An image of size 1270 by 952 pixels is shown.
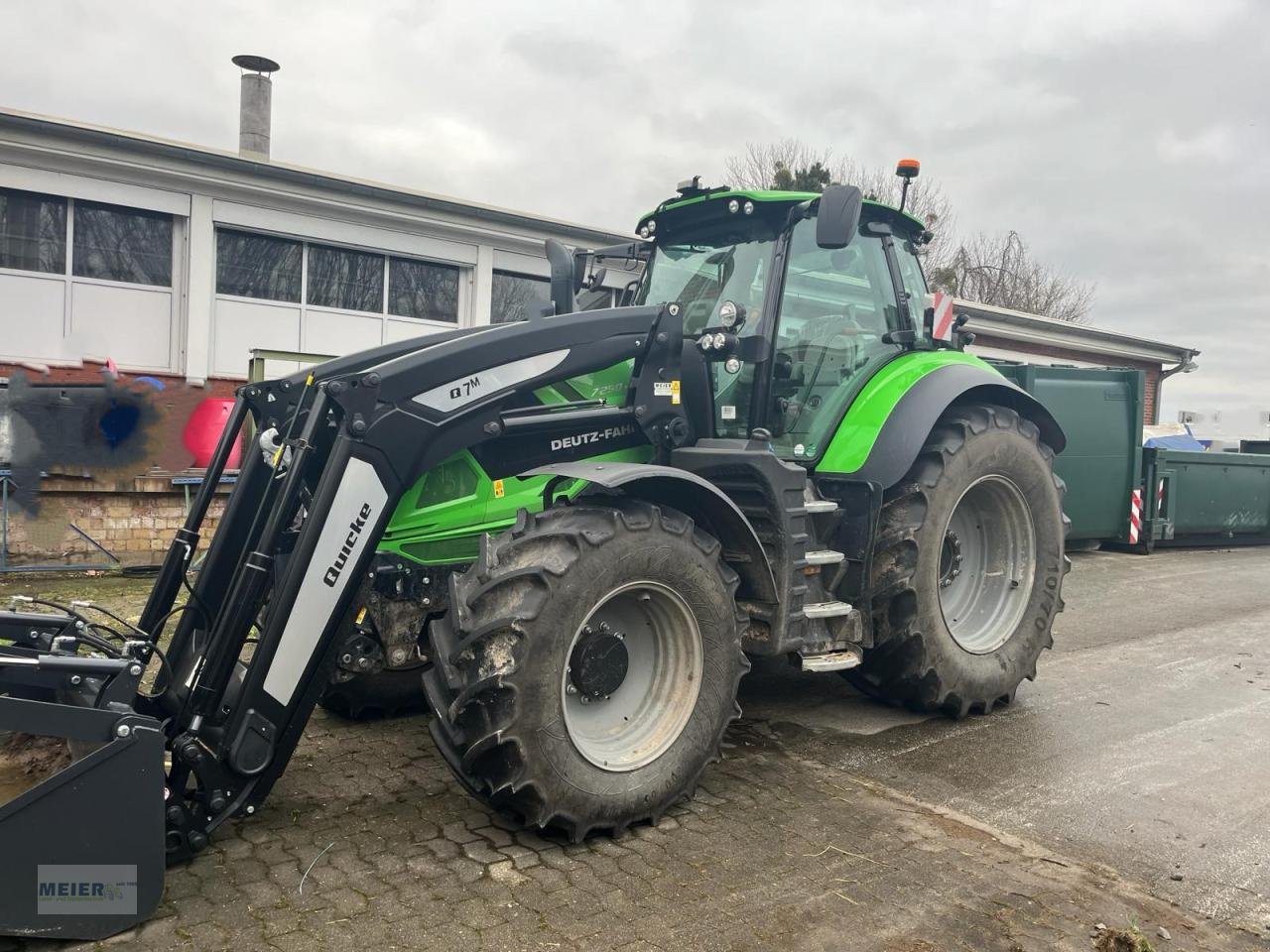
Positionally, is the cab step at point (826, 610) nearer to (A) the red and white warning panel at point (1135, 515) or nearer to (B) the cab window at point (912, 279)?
(B) the cab window at point (912, 279)

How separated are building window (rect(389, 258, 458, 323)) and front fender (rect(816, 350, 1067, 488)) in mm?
8937

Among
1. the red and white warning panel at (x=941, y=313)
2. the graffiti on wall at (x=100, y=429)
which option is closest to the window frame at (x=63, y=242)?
the graffiti on wall at (x=100, y=429)

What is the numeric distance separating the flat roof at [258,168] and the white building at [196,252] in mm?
19

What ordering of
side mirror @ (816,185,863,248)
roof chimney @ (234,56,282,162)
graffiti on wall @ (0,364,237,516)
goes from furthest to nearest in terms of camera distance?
roof chimney @ (234,56,282,162) < graffiti on wall @ (0,364,237,516) < side mirror @ (816,185,863,248)

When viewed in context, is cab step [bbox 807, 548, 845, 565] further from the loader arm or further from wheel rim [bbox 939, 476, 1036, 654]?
the loader arm

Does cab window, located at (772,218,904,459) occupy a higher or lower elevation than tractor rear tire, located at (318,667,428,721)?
higher

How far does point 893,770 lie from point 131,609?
5682mm

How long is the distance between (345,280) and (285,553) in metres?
9.62

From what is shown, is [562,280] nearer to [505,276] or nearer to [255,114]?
[505,276]

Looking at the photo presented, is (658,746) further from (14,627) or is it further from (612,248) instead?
(612,248)

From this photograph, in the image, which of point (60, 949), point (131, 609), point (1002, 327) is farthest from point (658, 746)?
point (1002, 327)

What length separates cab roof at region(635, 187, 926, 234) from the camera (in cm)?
483

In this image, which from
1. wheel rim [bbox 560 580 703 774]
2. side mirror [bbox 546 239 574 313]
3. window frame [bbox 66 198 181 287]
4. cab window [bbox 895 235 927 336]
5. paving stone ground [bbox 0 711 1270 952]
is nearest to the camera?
paving stone ground [bbox 0 711 1270 952]

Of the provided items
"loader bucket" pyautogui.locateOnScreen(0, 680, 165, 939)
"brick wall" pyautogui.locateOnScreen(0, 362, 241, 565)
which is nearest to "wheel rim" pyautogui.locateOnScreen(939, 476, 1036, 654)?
"loader bucket" pyautogui.locateOnScreen(0, 680, 165, 939)
